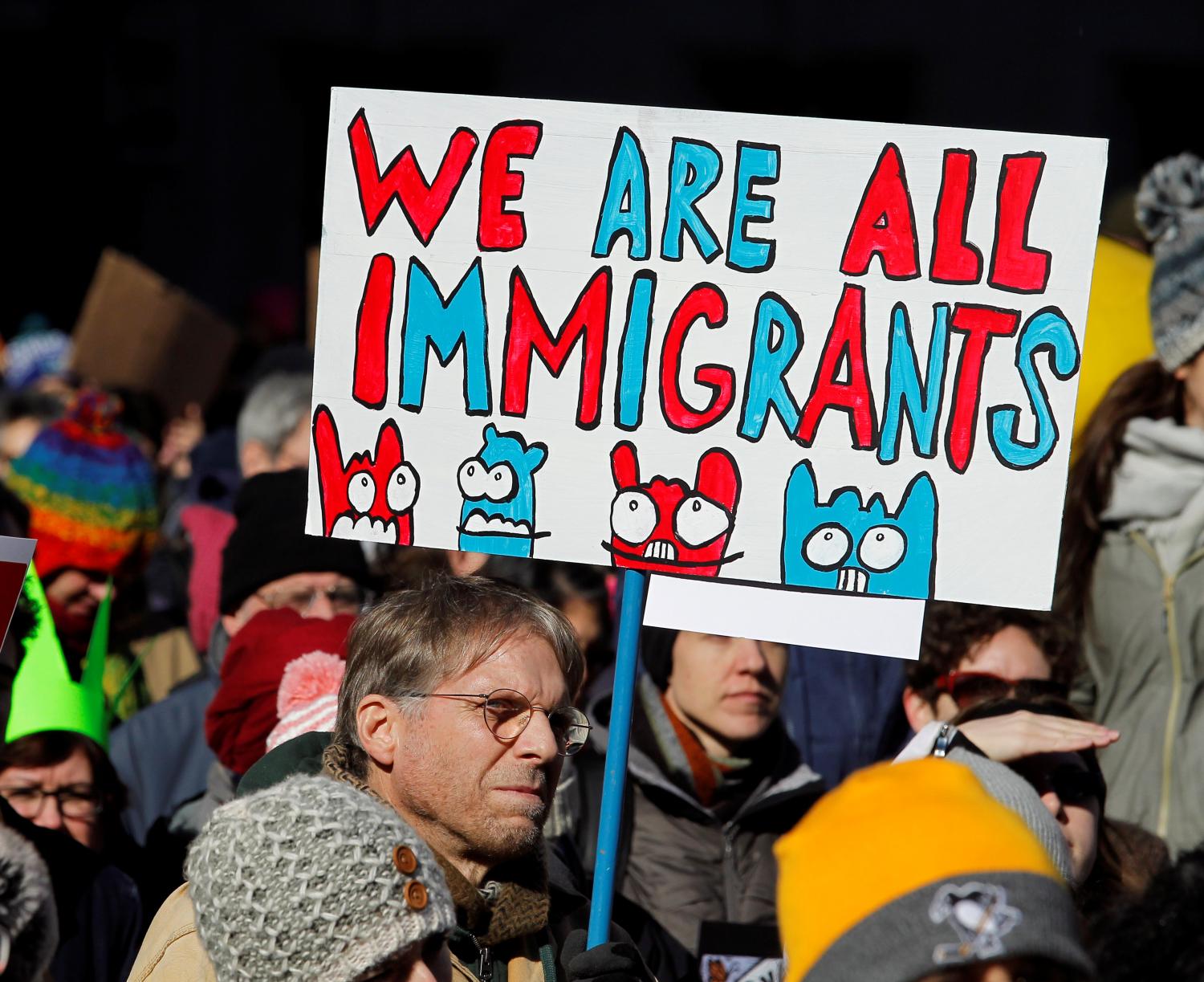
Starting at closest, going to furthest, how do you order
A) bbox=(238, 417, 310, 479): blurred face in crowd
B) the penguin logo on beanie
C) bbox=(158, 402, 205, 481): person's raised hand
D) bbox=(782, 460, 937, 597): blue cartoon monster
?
1. the penguin logo on beanie
2. bbox=(782, 460, 937, 597): blue cartoon monster
3. bbox=(238, 417, 310, 479): blurred face in crowd
4. bbox=(158, 402, 205, 481): person's raised hand

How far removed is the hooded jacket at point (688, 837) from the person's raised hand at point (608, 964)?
947 millimetres

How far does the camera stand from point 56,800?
334 centimetres

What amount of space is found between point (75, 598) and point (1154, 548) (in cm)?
274

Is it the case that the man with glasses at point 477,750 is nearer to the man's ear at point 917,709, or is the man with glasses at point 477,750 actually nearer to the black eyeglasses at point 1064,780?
the black eyeglasses at point 1064,780

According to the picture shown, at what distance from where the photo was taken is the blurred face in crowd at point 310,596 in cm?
387

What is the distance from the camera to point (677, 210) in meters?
2.81

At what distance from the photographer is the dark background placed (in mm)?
12891

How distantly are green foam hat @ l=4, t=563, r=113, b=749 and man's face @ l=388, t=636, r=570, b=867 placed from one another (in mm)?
1107

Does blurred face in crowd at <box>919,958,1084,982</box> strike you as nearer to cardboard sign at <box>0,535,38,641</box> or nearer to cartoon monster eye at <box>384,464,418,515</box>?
cartoon monster eye at <box>384,464,418,515</box>

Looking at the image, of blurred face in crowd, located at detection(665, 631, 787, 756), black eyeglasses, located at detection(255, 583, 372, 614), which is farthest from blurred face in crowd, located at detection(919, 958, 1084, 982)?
black eyeglasses, located at detection(255, 583, 372, 614)

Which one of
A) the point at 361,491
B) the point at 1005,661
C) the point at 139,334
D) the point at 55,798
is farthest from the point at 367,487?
the point at 139,334

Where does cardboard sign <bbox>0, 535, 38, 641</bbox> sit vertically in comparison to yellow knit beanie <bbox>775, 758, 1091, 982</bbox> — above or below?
above

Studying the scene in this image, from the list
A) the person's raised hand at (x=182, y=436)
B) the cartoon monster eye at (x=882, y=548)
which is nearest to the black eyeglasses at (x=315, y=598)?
the cartoon monster eye at (x=882, y=548)

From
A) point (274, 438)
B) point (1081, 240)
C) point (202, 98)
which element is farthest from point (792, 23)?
point (1081, 240)
